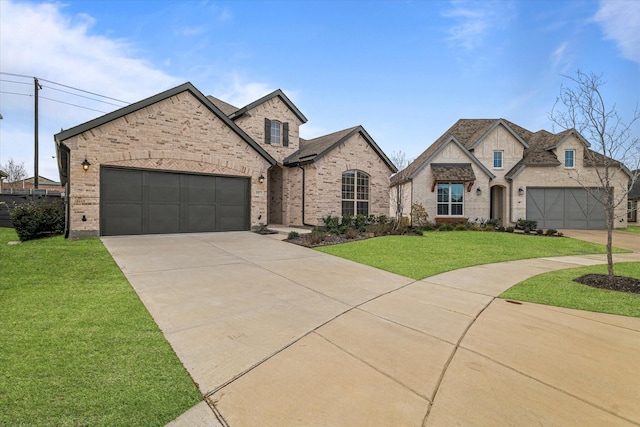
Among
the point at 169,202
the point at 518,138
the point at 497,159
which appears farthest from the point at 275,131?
the point at 518,138

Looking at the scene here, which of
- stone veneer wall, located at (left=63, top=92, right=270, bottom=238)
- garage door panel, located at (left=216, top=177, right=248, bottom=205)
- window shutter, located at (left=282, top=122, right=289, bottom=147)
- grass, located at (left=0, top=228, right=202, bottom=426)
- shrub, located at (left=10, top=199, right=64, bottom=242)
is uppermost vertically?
window shutter, located at (left=282, top=122, right=289, bottom=147)

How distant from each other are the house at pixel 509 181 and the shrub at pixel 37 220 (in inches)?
679

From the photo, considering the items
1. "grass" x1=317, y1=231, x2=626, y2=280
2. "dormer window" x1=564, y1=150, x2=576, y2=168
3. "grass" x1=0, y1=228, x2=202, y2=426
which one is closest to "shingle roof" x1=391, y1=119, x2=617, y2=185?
"dormer window" x1=564, y1=150, x2=576, y2=168

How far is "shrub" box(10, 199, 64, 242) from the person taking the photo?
1148cm

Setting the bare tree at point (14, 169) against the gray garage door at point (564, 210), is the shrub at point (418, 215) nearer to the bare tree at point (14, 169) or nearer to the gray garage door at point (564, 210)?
the gray garage door at point (564, 210)

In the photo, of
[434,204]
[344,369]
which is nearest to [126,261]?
[344,369]

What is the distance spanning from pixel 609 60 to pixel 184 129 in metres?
15.7

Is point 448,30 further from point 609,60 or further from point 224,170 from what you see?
point 224,170

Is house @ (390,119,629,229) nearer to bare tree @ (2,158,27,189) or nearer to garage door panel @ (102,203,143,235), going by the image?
garage door panel @ (102,203,143,235)

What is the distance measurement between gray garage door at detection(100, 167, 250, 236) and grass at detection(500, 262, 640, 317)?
11729 mm

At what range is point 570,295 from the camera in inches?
230

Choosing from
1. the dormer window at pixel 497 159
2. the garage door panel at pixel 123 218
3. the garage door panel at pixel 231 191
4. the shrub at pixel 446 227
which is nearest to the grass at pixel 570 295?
the shrub at pixel 446 227

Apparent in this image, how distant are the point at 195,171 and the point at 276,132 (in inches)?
295

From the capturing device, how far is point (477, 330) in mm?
4160
